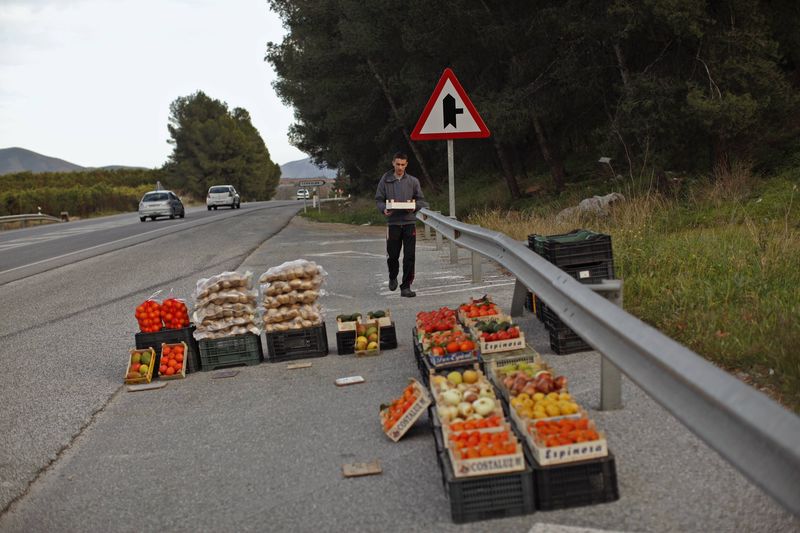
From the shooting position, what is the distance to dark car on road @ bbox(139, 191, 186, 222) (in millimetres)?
43213

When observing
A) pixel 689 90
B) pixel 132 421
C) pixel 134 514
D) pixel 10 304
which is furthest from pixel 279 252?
pixel 134 514

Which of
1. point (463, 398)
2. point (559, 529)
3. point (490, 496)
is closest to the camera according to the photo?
point (559, 529)

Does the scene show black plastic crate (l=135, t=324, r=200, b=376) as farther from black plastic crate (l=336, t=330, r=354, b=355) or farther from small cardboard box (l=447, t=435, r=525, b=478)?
small cardboard box (l=447, t=435, r=525, b=478)

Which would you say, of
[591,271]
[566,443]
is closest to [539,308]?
[591,271]

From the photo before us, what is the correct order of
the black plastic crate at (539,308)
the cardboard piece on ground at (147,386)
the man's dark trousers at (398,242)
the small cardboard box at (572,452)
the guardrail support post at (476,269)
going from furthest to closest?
the guardrail support post at (476,269) < the man's dark trousers at (398,242) < the black plastic crate at (539,308) < the cardboard piece on ground at (147,386) < the small cardboard box at (572,452)

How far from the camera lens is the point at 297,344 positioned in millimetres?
7852

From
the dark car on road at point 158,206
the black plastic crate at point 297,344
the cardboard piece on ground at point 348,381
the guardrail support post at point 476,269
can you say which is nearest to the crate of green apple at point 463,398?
the cardboard piece on ground at point 348,381

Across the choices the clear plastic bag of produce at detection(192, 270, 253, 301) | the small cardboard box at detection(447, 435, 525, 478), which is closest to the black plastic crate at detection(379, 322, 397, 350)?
the clear plastic bag of produce at detection(192, 270, 253, 301)

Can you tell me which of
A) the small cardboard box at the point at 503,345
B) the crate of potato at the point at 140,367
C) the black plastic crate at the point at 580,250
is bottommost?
the crate of potato at the point at 140,367

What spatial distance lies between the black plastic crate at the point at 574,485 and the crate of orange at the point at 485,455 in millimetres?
139

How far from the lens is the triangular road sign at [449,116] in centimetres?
1284

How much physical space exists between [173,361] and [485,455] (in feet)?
13.8

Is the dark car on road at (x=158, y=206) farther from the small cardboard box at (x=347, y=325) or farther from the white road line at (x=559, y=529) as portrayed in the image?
the white road line at (x=559, y=529)

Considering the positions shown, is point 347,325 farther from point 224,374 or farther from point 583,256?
point 583,256
